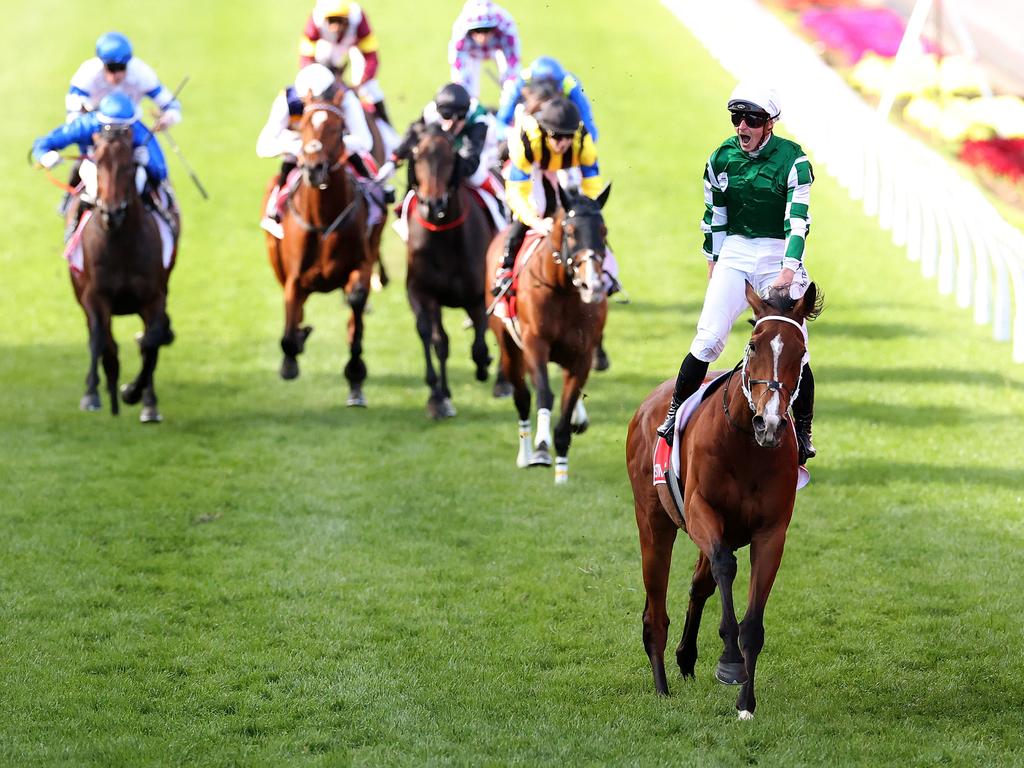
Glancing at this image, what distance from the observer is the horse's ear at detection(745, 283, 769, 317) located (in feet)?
19.9

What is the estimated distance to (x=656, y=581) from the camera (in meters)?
6.93

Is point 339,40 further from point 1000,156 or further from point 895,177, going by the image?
point 1000,156

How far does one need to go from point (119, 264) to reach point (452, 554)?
13.7ft

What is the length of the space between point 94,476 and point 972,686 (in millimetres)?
6263

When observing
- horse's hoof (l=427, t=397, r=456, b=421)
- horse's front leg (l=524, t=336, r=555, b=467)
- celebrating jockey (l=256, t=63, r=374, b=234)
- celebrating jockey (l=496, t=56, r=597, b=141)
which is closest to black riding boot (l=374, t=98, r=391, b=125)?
celebrating jockey (l=496, t=56, r=597, b=141)

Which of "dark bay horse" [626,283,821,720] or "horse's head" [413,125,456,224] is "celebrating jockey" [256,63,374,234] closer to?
"horse's head" [413,125,456,224]

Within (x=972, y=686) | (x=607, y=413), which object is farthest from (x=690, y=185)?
(x=972, y=686)

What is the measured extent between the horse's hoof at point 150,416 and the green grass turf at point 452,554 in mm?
155

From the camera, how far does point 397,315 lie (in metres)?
16.3

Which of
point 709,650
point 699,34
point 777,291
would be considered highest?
point 699,34

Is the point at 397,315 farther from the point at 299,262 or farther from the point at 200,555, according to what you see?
the point at 200,555

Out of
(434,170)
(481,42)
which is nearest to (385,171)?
(434,170)

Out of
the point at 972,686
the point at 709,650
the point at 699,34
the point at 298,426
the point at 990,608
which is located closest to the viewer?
the point at 972,686

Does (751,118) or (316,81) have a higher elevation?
(316,81)
